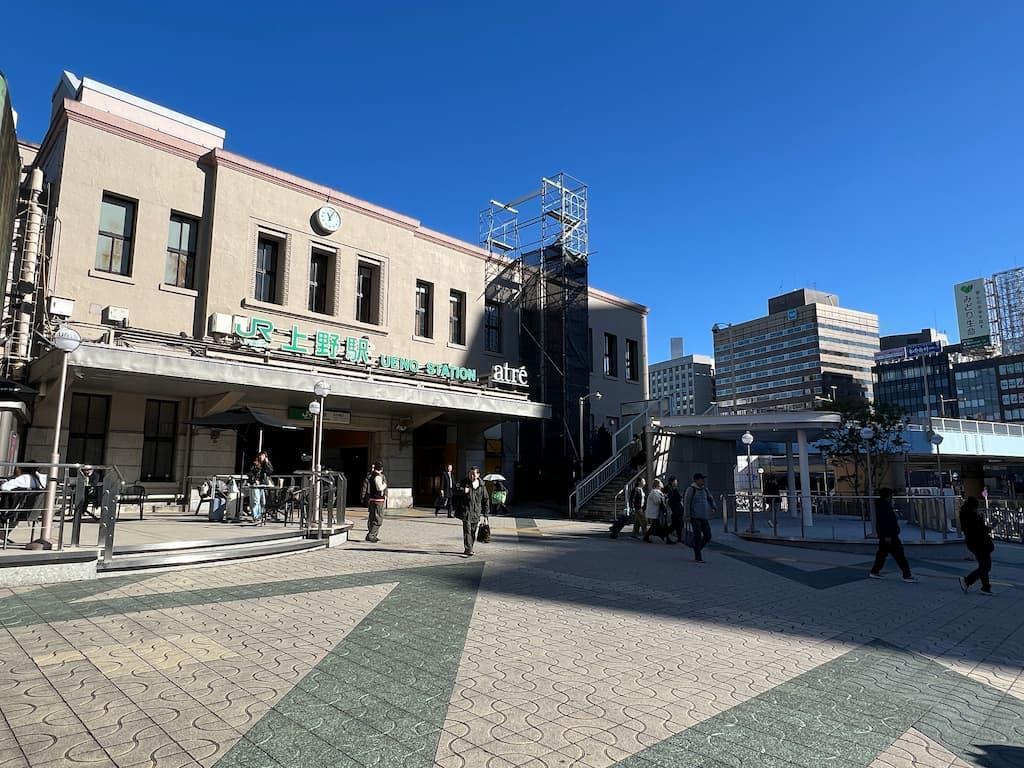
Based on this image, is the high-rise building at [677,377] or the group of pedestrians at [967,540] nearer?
the group of pedestrians at [967,540]

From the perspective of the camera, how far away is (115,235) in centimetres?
1866

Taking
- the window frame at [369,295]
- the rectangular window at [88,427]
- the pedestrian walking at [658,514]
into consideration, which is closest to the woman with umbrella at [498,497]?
the window frame at [369,295]

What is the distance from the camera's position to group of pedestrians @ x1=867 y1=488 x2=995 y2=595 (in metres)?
10.5

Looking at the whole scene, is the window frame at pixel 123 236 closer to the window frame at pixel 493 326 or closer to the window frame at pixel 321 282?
the window frame at pixel 321 282

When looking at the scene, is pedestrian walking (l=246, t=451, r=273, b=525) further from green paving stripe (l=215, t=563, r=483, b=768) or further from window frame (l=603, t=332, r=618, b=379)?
window frame (l=603, t=332, r=618, b=379)

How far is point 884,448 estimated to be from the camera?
31.4m

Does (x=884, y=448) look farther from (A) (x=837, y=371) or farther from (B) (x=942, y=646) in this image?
(A) (x=837, y=371)

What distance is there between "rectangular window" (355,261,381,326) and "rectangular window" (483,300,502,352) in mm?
5753

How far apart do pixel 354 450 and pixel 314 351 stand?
6.61 m

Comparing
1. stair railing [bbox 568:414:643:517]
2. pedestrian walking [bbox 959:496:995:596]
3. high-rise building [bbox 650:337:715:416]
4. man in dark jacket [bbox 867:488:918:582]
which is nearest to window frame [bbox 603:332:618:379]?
stair railing [bbox 568:414:643:517]

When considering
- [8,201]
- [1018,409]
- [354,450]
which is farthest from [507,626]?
[1018,409]

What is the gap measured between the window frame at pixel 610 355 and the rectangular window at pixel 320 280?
51.1 ft

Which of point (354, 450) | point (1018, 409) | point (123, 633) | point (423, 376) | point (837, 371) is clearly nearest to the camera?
point (123, 633)

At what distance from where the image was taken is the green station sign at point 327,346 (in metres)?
19.0
